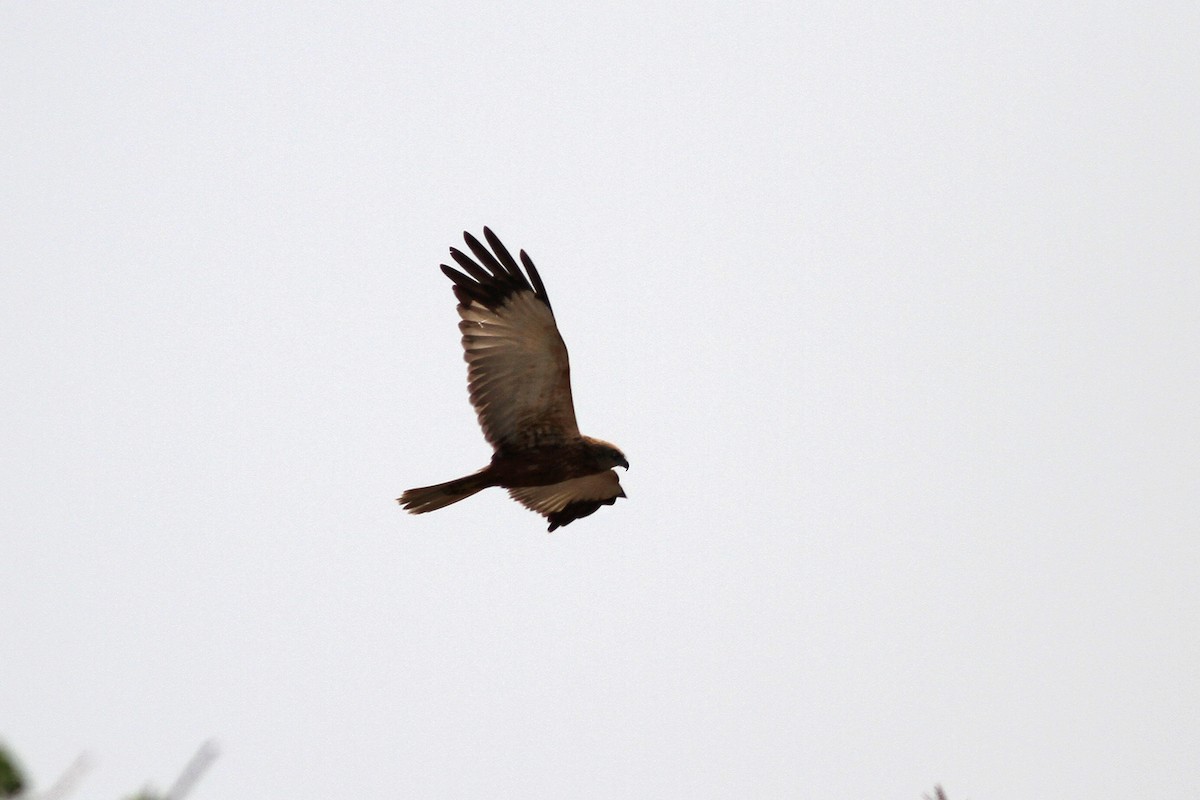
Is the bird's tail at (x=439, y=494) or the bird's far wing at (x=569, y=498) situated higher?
the bird's tail at (x=439, y=494)

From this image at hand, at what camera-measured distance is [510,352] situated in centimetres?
1005

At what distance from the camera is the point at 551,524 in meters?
11.4

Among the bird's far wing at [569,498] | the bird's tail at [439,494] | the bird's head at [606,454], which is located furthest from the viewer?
the bird's far wing at [569,498]

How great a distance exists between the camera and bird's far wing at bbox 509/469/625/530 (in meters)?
11.2

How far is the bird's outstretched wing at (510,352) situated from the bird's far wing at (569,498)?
104 centimetres

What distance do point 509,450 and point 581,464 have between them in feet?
2.35

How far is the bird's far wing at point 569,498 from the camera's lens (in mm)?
11250

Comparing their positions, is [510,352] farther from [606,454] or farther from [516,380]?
[606,454]

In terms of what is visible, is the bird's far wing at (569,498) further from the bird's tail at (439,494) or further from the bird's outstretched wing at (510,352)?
the bird's tail at (439,494)

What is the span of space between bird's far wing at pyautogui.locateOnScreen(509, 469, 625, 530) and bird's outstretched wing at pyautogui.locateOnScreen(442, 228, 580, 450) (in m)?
1.04


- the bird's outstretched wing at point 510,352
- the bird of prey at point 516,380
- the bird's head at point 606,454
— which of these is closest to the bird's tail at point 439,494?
the bird of prey at point 516,380

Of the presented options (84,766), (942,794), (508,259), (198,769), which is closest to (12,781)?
(84,766)

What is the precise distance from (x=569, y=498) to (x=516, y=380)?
70.8 inches

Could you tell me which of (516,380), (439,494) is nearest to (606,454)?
(516,380)
